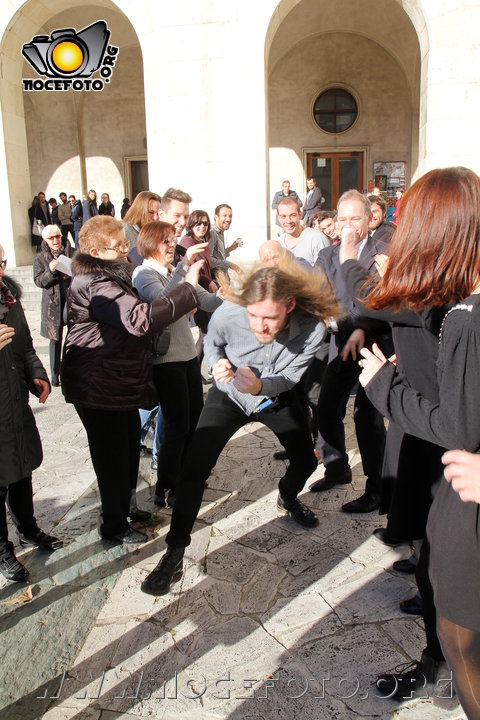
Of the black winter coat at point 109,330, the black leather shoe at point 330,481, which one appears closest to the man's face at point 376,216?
the black leather shoe at point 330,481

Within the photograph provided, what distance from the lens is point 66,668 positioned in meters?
2.41

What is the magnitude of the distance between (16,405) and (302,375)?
162cm

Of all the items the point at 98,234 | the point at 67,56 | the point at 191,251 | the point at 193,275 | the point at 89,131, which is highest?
the point at 67,56

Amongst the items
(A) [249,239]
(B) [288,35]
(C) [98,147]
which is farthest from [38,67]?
(A) [249,239]

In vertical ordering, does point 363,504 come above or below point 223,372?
below

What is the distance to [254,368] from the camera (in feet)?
10.2

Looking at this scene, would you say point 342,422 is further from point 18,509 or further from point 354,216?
point 18,509

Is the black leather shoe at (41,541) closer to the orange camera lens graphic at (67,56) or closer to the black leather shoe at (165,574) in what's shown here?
the black leather shoe at (165,574)

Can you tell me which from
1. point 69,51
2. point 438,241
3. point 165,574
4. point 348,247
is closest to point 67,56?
point 69,51

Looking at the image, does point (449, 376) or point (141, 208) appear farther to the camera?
point (141, 208)

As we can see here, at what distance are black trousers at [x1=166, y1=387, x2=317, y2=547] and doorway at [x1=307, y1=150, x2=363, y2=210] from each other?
53.4 ft

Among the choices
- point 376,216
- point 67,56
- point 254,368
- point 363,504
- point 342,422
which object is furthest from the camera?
point 67,56

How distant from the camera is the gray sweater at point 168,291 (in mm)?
3271

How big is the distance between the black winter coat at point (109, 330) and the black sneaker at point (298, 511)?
1.16m
